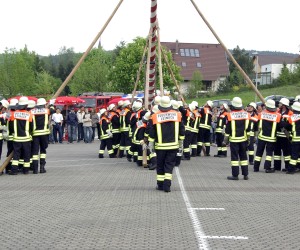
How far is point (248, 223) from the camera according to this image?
28.9 feet

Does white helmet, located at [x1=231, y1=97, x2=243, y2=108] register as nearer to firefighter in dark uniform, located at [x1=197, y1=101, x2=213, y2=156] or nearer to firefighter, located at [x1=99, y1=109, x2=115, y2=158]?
firefighter in dark uniform, located at [x1=197, y1=101, x2=213, y2=156]

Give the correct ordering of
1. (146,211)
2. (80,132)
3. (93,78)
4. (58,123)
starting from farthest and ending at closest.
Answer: (93,78)
(80,132)
(58,123)
(146,211)

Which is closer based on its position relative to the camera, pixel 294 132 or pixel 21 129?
pixel 21 129

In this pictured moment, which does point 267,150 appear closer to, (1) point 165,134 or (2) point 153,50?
(1) point 165,134

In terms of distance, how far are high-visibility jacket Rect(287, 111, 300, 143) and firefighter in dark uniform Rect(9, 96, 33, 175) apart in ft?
22.8

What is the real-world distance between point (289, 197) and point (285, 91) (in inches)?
1752

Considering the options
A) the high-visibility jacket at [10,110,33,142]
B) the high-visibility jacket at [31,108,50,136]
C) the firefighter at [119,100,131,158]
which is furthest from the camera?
the firefighter at [119,100,131,158]

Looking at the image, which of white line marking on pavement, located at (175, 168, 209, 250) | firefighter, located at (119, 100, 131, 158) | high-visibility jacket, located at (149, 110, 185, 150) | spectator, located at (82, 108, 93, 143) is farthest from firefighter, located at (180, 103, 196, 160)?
spectator, located at (82, 108, 93, 143)

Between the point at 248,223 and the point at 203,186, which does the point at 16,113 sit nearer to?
the point at 203,186

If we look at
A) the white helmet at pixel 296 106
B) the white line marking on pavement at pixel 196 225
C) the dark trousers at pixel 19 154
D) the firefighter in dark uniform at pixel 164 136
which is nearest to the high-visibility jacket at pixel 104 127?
the dark trousers at pixel 19 154

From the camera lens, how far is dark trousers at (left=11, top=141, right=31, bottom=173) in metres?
14.8

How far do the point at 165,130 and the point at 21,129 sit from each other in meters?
4.54

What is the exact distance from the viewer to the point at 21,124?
48.4 ft

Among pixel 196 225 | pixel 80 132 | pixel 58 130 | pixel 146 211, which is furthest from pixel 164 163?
pixel 80 132
